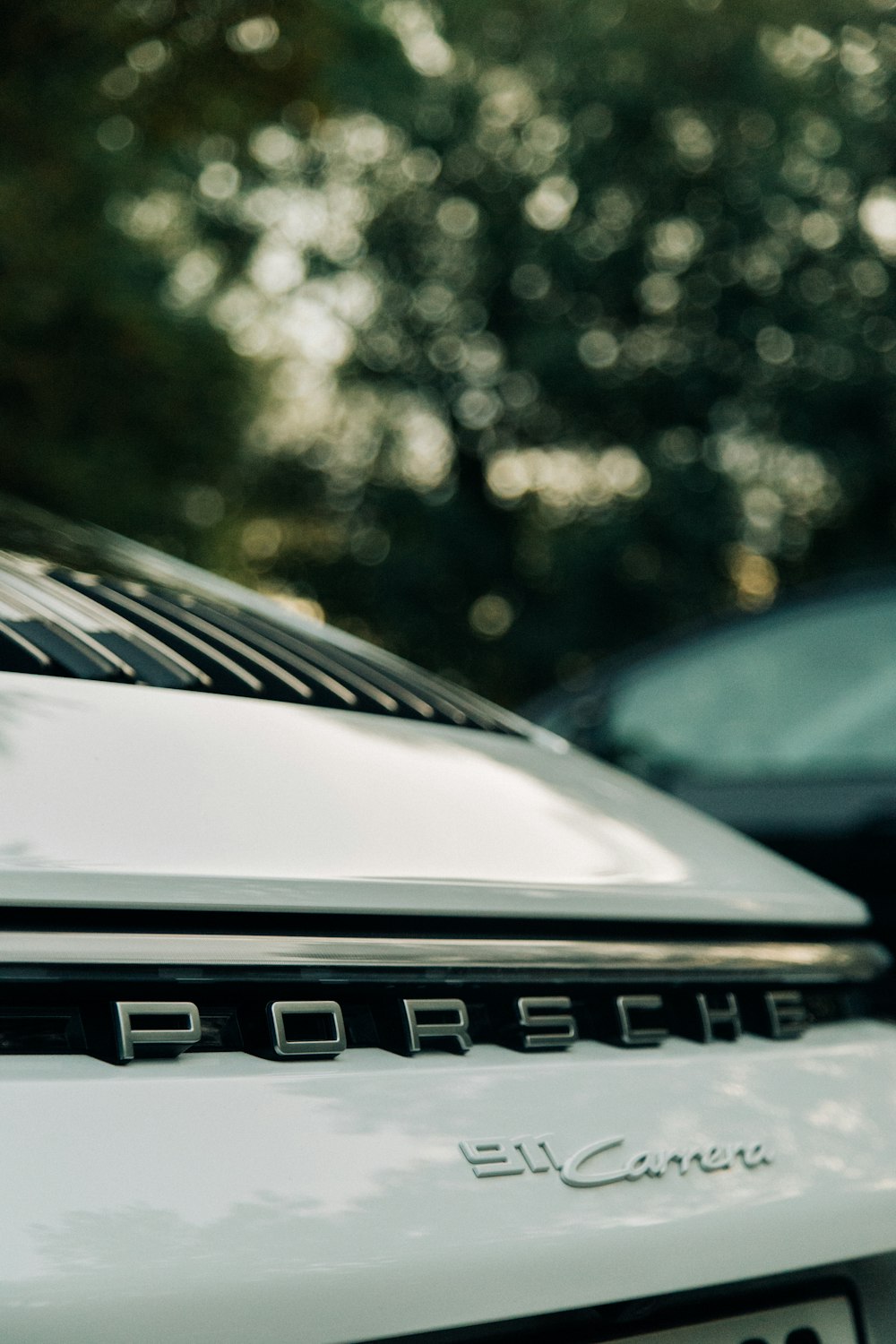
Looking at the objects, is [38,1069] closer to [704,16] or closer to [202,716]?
[202,716]

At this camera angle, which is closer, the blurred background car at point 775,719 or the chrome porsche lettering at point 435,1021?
the chrome porsche lettering at point 435,1021

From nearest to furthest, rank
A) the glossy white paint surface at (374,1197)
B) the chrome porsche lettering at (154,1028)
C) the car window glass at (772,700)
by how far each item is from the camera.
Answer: the glossy white paint surface at (374,1197) < the chrome porsche lettering at (154,1028) < the car window glass at (772,700)

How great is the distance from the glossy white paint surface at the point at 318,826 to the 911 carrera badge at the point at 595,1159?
223mm

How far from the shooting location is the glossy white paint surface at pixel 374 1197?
1.00 m

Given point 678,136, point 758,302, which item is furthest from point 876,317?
point 678,136

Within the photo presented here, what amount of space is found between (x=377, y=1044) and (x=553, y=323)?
23831 millimetres

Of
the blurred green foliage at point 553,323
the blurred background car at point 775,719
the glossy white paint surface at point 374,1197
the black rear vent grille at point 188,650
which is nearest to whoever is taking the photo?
the glossy white paint surface at point 374,1197

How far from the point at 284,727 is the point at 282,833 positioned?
0.27 meters

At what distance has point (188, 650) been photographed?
5.56ft

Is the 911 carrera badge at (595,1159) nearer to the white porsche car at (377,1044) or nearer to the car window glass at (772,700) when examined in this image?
the white porsche car at (377,1044)

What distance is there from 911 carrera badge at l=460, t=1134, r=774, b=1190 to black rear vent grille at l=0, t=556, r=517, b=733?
0.61 meters

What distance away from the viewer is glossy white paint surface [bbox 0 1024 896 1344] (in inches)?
39.3

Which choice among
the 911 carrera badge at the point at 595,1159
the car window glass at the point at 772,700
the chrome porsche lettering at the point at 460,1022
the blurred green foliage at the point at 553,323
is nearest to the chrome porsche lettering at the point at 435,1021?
the chrome porsche lettering at the point at 460,1022

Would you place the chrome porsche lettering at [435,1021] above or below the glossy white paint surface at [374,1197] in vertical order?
above
